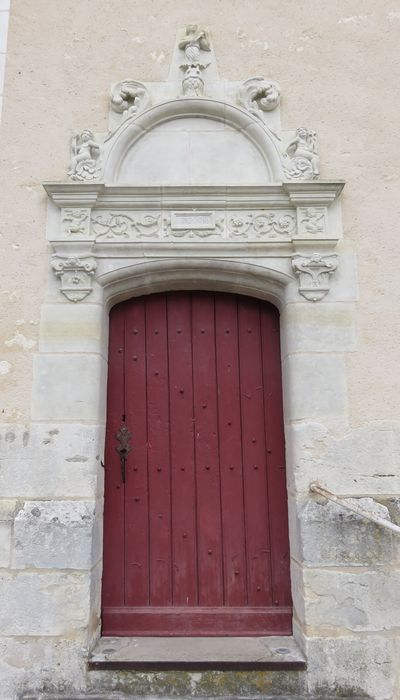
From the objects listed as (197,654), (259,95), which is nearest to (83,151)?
(259,95)

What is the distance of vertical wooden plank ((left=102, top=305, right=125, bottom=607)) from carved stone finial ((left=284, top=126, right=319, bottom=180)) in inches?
51.6

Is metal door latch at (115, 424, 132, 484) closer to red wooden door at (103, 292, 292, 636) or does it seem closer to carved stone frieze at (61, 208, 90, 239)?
red wooden door at (103, 292, 292, 636)

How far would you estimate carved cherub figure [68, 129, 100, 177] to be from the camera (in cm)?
323

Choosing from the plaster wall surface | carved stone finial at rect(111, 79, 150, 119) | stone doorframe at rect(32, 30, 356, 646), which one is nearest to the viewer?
the plaster wall surface

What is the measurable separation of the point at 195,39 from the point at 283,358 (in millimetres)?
2012

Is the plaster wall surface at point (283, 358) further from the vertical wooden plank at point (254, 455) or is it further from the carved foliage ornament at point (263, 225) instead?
the carved foliage ornament at point (263, 225)

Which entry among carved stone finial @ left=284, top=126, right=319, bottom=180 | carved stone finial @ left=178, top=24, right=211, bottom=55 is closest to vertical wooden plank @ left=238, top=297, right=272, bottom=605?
Answer: carved stone finial @ left=284, top=126, right=319, bottom=180

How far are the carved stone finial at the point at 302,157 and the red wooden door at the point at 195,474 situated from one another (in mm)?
791

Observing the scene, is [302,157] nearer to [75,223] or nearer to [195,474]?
[75,223]

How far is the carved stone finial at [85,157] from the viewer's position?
3215mm

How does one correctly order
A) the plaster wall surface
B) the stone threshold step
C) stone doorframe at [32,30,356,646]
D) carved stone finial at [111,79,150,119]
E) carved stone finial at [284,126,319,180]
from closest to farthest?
the stone threshold step < the plaster wall surface < stone doorframe at [32,30,356,646] < carved stone finial at [284,126,319,180] < carved stone finial at [111,79,150,119]

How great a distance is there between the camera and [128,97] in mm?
3348

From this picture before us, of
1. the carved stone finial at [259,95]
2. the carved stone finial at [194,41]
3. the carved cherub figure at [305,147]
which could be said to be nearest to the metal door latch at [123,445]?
the carved cherub figure at [305,147]

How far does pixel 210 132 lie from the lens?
3.36 meters
